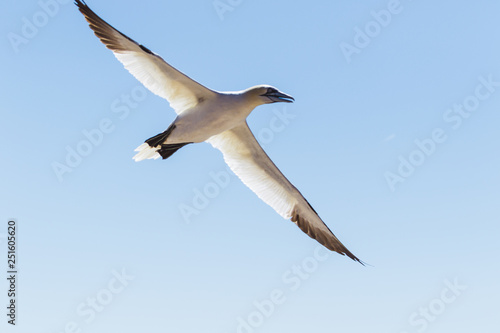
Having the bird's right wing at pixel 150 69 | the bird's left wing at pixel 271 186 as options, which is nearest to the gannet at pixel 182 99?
the bird's right wing at pixel 150 69

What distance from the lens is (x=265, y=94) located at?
14.3 metres

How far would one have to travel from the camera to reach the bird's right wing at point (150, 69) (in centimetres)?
1352

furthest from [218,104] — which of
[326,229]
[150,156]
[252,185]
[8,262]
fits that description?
[8,262]

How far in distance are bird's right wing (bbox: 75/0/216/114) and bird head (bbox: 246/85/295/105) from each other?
3.02ft

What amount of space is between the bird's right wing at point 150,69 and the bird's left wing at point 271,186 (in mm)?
2052

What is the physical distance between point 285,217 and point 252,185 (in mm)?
1214

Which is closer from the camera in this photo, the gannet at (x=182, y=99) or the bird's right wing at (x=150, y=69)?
the bird's right wing at (x=150, y=69)

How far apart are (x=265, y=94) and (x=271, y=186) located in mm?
3560

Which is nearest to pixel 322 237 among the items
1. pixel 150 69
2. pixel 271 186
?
pixel 271 186

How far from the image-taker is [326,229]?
1719 cm

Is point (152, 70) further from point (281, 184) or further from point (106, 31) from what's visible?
point (281, 184)

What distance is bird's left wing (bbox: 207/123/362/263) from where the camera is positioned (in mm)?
16641

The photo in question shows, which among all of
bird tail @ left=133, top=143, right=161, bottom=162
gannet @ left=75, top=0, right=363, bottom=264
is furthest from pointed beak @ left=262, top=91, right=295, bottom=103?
bird tail @ left=133, top=143, right=161, bottom=162

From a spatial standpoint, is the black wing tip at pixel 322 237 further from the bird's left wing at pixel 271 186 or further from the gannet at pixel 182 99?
the gannet at pixel 182 99
